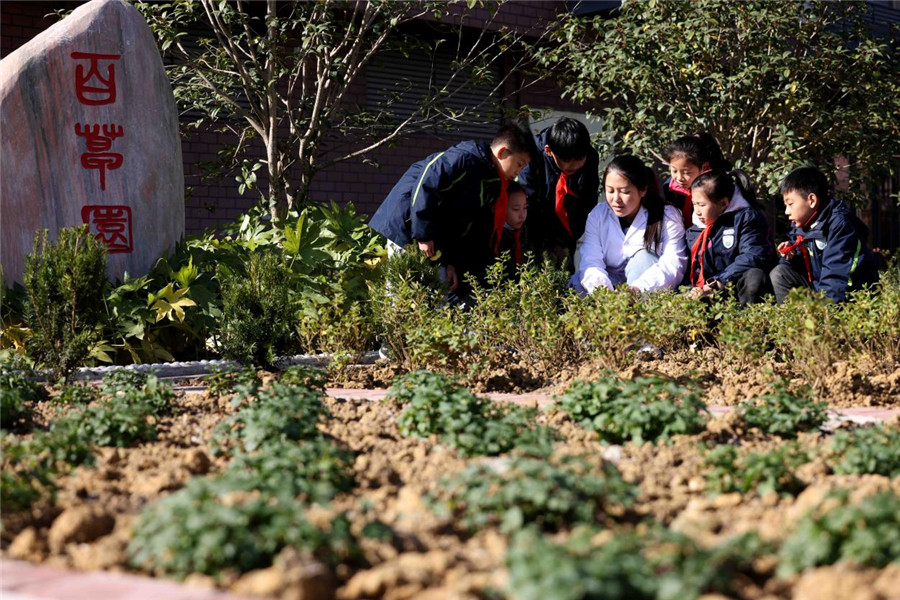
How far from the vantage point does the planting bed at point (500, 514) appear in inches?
91.0

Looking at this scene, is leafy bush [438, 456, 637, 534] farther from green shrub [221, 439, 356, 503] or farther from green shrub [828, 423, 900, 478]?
green shrub [828, 423, 900, 478]

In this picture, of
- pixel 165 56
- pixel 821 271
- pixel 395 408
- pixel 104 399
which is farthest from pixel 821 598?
pixel 165 56

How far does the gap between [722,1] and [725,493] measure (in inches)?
276

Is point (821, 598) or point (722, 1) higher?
point (722, 1)

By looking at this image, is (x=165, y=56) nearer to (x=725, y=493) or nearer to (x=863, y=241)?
(x=863, y=241)

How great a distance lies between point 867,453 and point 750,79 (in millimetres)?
6450

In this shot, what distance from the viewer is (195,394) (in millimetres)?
5188

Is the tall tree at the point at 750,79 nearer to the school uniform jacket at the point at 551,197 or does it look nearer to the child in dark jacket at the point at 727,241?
the child in dark jacket at the point at 727,241

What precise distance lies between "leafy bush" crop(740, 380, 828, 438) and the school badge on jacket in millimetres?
2830

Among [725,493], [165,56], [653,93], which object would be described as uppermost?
[165,56]

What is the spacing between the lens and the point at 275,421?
370 centimetres

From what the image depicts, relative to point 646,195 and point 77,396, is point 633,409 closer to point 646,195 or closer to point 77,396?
point 77,396

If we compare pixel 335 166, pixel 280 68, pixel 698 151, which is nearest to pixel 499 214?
pixel 698 151

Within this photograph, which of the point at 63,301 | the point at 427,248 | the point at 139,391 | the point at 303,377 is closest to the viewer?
the point at 139,391
